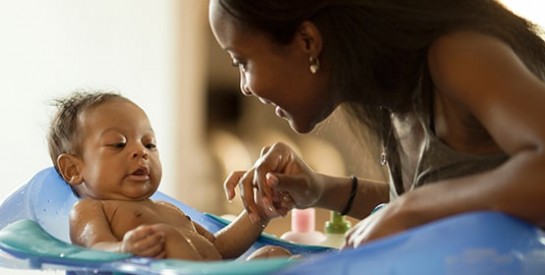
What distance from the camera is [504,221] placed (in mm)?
748

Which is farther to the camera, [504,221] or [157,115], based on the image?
[157,115]

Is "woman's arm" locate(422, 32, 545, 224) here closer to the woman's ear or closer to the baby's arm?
the woman's ear

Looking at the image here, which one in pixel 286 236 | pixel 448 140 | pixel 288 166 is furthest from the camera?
pixel 286 236

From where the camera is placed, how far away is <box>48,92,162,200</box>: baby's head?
117 cm

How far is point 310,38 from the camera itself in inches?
36.9

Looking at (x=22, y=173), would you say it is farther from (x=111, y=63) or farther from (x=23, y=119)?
(x=111, y=63)

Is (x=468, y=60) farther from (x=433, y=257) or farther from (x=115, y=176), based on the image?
(x=115, y=176)

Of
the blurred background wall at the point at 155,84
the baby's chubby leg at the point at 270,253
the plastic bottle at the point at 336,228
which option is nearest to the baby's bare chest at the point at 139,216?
the baby's chubby leg at the point at 270,253

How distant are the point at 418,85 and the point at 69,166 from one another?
49cm

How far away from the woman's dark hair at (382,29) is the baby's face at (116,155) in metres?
0.30

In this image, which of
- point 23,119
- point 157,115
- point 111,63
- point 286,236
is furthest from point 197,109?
point 286,236

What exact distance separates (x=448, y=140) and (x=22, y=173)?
1350 millimetres

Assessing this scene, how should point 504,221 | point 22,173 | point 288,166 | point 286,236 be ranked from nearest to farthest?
point 504,221, point 288,166, point 286,236, point 22,173

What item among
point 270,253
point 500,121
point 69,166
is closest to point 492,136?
point 500,121
